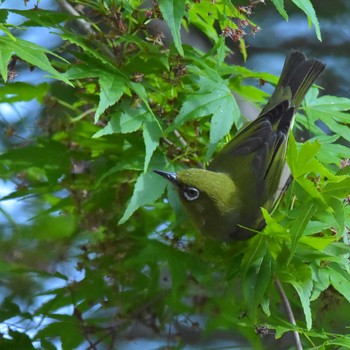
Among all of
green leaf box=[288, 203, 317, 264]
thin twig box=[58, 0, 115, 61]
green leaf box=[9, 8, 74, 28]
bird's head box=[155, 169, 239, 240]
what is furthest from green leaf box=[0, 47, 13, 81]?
green leaf box=[288, 203, 317, 264]

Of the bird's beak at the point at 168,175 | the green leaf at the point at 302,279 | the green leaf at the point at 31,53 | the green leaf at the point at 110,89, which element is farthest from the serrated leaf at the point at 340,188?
the green leaf at the point at 31,53

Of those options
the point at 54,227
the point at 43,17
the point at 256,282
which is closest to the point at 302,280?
the point at 256,282

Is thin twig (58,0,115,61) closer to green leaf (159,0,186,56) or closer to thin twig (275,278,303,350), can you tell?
green leaf (159,0,186,56)

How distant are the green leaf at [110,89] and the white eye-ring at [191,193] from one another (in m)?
0.41

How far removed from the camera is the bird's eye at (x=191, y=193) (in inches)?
90.4

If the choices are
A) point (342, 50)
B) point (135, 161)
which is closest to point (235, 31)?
point (135, 161)

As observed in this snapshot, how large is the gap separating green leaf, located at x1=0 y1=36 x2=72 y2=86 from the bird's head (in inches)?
21.3

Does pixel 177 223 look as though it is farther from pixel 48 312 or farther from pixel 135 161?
pixel 48 312

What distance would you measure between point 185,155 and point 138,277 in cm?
46

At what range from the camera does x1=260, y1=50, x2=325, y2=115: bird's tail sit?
2490mm

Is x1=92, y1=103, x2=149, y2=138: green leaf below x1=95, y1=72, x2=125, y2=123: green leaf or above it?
below

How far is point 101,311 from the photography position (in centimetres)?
252

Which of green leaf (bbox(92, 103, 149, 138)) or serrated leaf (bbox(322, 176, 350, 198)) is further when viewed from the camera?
green leaf (bbox(92, 103, 149, 138))

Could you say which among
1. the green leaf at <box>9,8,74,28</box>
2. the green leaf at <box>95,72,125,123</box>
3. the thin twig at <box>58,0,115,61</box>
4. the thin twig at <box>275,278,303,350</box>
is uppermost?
the green leaf at <box>9,8,74,28</box>
